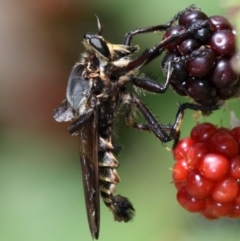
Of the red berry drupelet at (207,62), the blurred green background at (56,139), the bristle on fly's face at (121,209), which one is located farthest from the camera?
the blurred green background at (56,139)

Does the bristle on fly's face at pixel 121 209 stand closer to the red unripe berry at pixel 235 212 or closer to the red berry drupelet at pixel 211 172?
the red berry drupelet at pixel 211 172

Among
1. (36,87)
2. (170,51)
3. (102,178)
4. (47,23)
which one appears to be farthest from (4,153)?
(170,51)

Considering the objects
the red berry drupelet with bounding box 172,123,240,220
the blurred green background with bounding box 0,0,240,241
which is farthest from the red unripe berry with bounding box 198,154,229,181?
the blurred green background with bounding box 0,0,240,241

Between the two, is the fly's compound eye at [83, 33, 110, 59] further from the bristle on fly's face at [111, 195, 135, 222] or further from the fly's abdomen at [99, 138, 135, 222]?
the bristle on fly's face at [111, 195, 135, 222]

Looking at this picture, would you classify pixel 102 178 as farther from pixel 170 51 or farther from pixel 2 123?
pixel 2 123

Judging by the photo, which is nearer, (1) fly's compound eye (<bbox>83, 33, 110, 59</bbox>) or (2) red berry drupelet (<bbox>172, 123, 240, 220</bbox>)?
(2) red berry drupelet (<bbox>172, 123, 240, 220</bbox>)

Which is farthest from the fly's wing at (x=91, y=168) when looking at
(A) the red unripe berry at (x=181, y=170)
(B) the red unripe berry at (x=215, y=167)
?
(B) the red unripe berry at (x=215, y=167)
